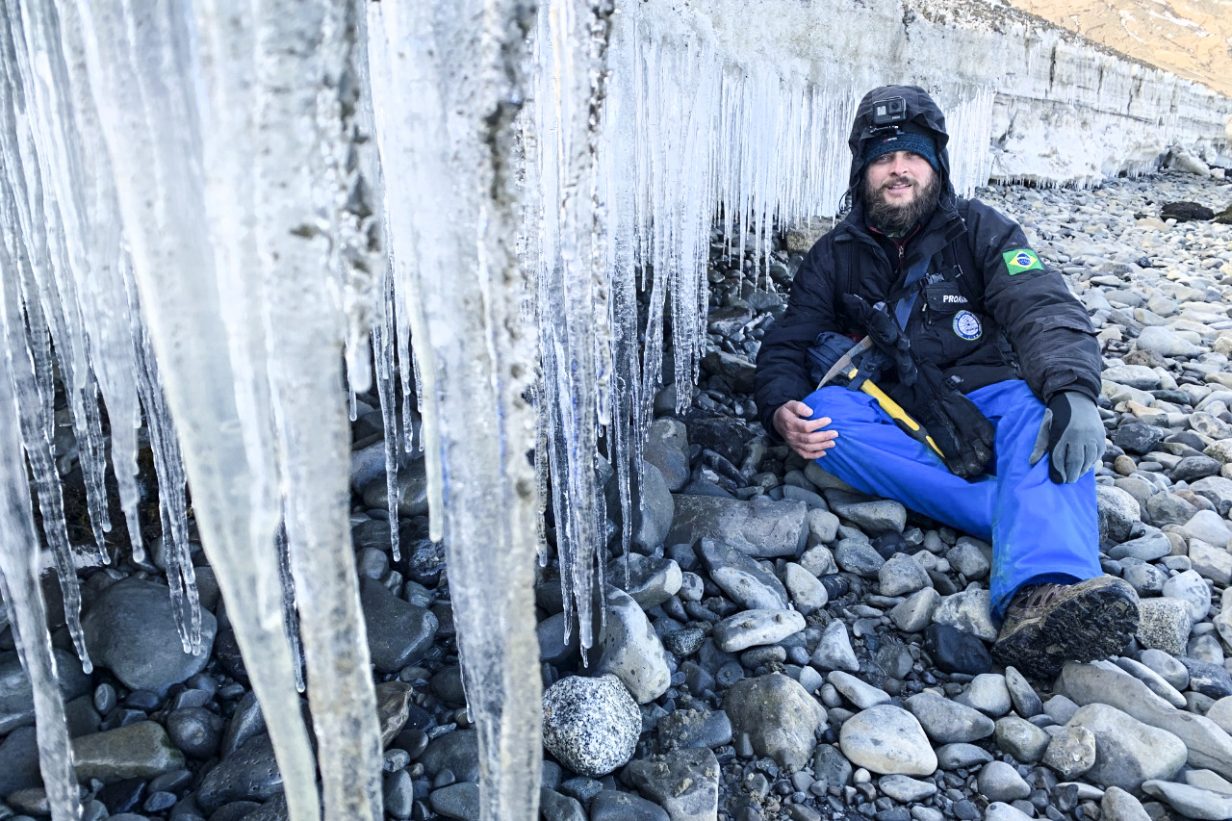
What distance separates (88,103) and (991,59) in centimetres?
1187

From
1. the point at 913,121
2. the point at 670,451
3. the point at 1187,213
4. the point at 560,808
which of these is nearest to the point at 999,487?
the point at 670,451

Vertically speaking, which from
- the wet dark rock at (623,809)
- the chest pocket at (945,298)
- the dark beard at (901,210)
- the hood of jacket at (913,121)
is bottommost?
the wet dark rock at (623,809)

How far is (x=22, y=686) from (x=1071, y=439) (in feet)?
10.5

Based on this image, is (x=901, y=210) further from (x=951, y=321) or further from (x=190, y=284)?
(x=190, y=284)

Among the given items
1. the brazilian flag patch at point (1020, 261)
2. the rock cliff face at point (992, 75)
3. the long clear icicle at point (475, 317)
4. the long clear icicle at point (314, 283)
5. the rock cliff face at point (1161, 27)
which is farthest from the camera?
the rock cliff face at point (1161, 27)

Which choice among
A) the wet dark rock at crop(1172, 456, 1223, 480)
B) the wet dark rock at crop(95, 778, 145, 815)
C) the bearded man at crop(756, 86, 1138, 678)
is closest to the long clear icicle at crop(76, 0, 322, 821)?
the wet dark rock at crop(95, 778, 145, 815)

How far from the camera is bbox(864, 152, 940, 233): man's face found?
11.3 feet

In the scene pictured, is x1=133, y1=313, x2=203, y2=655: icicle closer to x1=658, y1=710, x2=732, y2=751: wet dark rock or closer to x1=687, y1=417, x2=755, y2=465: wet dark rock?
x1=658, y1=710, x2=732, y2=751: wet dark rock

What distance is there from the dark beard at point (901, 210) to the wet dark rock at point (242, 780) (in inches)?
120

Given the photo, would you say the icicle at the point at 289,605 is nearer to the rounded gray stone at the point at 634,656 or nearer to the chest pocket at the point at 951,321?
the rounded gray stone at the point at 634,656

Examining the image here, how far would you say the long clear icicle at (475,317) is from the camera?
3.15ft

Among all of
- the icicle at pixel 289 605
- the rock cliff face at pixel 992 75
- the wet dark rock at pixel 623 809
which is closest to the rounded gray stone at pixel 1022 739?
the wet dark rock at pixel 623 809

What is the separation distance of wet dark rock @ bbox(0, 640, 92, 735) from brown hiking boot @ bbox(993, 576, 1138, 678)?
263 centimetres

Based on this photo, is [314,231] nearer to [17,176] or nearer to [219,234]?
[219,234]
